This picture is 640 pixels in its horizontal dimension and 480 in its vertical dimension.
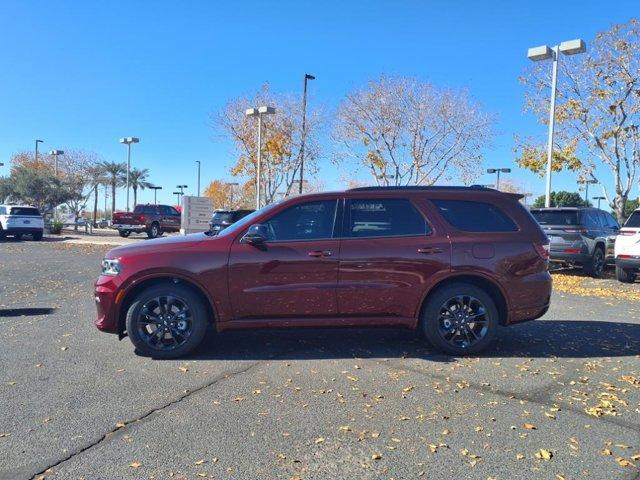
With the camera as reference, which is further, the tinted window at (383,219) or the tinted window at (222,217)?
the tinted window at (222,217)

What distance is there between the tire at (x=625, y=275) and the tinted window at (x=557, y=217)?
1.53 m

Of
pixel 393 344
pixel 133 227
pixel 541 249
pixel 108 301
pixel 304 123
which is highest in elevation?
pixel 304 123

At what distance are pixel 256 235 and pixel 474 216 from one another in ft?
7.82

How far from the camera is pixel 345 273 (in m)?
5.36

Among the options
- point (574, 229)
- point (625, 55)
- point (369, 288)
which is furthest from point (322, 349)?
point (625, 55)

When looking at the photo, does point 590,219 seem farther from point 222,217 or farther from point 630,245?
point 222,217

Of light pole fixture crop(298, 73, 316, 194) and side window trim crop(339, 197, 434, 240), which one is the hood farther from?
light pole fixture crop(298, 73, 316, 194)

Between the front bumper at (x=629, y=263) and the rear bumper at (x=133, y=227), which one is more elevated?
the rear bumper at (x=133, y=227)

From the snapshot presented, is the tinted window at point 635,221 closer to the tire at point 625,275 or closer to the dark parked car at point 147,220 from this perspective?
the tire at point 625,275

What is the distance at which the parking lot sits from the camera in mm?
3260

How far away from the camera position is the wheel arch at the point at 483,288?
5.55 metres

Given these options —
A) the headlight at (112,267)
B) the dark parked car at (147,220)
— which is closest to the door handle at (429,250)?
the headlight at (112,267)

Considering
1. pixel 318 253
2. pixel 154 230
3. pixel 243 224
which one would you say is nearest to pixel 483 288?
pixel 318 253

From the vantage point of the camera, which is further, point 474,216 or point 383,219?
point 474,216
